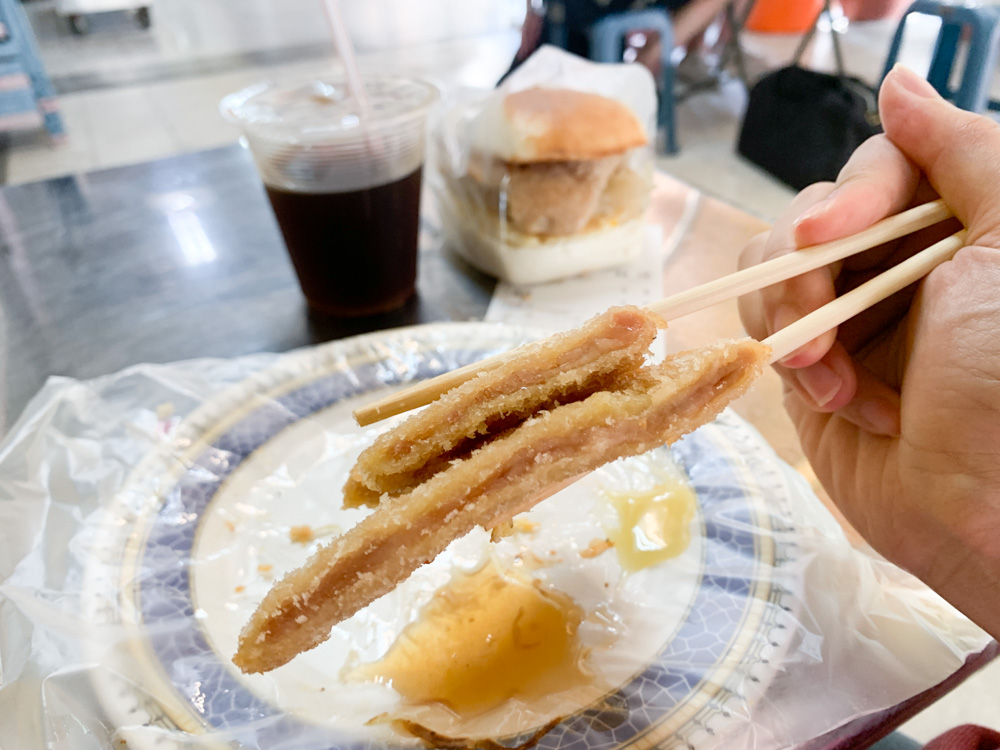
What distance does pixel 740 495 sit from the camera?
956 millimetres

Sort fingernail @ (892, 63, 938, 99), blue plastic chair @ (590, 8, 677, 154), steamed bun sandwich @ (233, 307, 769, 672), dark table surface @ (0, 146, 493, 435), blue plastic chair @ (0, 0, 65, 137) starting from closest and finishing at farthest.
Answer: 1. steamed bun sandwich @ (233, 307, 769, 672)
2. fingernail @ (892, 63, 938, 99)
3. dark table surface @ (0, 146, 493, 435)
4. blue plastic chair @ (590, 8, 677, 154)
5. blue plastic chair @ (0, 0, 65, 137)

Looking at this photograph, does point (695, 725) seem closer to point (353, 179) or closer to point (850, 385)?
point (850, 385)

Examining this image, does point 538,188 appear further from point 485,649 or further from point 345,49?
point 485,649

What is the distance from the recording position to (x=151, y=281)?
164 cm

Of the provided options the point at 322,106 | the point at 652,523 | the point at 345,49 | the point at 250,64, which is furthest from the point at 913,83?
the point at 250,64

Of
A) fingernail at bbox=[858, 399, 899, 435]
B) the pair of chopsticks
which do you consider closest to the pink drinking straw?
the pair of chopsticks

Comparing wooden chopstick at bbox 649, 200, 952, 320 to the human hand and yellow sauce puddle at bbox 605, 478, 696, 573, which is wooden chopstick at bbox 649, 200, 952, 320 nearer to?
the human hand

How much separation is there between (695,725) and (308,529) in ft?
1.91

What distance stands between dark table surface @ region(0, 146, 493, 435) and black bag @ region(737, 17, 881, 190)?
171 centimetres

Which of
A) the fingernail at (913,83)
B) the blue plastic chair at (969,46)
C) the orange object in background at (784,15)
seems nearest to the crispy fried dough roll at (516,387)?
the fingernail at (913,83)

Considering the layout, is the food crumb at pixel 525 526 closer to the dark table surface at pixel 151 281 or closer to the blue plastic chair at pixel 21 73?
the dark table surface at pixel 151 281

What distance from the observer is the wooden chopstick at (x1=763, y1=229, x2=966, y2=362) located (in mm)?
702

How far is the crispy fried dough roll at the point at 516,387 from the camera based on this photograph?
615mm

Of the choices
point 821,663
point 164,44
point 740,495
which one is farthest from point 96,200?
point 164,44
